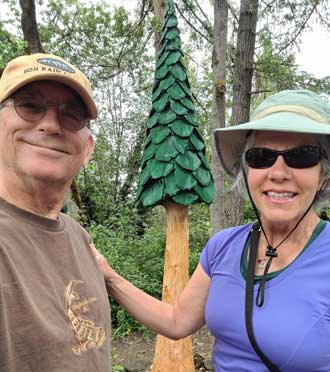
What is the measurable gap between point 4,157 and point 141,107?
11.3 meters

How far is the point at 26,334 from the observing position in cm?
111

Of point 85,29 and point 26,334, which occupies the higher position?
point 85,29

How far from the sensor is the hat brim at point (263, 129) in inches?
56.6

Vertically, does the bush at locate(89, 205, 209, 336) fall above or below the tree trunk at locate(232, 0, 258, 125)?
below

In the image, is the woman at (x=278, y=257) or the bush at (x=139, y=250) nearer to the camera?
the woman at (x=278, y=257)

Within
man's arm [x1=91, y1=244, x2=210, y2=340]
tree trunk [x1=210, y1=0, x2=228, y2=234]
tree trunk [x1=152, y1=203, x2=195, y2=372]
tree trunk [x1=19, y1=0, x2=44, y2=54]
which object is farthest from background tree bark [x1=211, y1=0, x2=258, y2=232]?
man's arm [x1=91, y1=244, x2=210, y2=340]

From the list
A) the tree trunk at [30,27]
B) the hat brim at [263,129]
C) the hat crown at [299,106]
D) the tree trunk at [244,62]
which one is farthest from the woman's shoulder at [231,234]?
the tree trunk at [30,27]

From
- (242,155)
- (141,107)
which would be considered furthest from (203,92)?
(242,155)

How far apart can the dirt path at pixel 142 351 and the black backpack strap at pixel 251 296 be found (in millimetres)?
3344

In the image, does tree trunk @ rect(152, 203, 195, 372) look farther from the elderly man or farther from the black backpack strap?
the elderly man

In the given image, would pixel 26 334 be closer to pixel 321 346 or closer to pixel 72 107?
pixel 72 107

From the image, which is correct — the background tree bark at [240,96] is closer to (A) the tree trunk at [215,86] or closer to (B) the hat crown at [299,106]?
(A) the tree trunk at [215,86]

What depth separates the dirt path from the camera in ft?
15.4

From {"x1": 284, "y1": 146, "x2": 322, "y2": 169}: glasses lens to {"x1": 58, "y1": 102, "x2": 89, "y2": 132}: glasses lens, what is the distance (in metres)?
0.76
